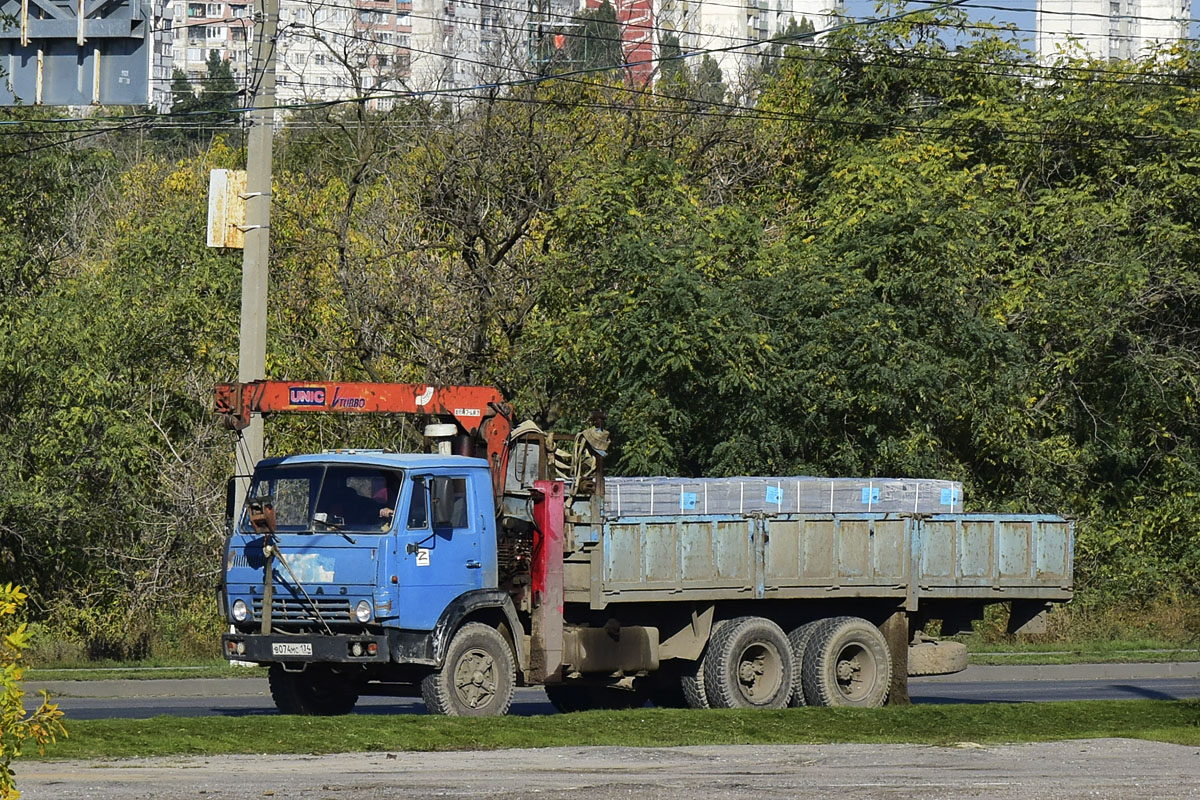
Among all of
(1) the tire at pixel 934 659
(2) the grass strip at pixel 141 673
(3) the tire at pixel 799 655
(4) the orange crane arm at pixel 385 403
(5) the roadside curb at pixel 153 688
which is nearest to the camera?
(4) the orange crane arm at pixel 385 403

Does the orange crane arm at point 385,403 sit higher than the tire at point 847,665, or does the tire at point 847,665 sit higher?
the orange crane arm at point 385,403

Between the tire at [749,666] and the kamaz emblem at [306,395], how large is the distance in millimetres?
4781

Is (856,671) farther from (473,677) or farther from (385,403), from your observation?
(385,403)

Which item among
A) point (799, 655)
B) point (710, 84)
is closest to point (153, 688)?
point (799, 655)

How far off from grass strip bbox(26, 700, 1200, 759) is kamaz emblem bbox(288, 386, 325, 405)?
3074mm

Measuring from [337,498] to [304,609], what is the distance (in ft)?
3.45

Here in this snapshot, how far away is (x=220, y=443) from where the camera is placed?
27469 mm

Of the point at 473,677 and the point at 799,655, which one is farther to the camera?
the point at 799,655

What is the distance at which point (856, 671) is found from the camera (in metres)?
18.3

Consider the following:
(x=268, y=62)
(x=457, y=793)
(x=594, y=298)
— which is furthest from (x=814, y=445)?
(x=457, y=793)

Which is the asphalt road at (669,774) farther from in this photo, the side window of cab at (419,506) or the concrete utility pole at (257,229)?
the concrete utility pole at (257,229)

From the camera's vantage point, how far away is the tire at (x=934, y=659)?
1883cm

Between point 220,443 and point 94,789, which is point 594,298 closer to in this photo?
point 220,443

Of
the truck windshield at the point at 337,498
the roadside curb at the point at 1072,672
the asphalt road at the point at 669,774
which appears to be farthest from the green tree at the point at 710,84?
the asphalt road at the point at 669,774
